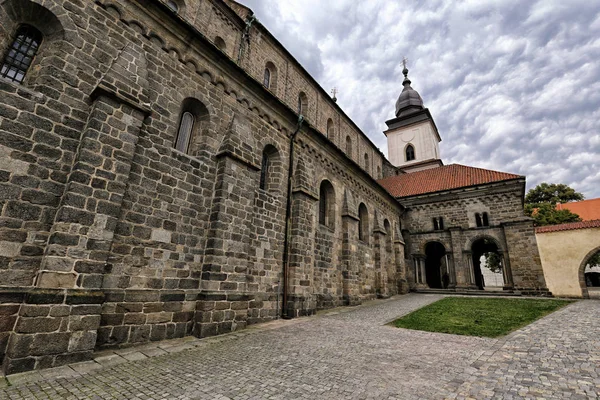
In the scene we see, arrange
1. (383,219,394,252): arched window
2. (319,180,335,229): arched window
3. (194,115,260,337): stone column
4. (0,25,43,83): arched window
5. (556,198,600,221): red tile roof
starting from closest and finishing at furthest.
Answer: (0,25,43,83): arched window < (194,115,260,337): stone column < (319,180,335,229): arched window < (383,219,394,252): arched window < (556,198,600,221): red tile roof

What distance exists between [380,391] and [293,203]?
7.01 m

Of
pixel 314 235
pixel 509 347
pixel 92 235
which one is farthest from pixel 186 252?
pixel 509 347

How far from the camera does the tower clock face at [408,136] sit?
3479 centimetres

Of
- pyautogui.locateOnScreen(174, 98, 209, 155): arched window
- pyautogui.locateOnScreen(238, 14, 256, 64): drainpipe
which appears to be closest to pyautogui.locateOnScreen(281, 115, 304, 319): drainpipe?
pyautogui.locateOnScreen(174, 98, 209, 155): arched window

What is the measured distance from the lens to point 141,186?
19.3ft

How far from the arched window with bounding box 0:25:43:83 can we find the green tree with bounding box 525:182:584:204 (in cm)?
4150

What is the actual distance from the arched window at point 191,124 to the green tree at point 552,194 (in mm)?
38179

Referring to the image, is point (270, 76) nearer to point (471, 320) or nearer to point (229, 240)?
point (229, 240)

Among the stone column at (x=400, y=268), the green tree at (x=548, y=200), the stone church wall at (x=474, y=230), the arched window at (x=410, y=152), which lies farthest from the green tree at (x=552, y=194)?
the stone column at (x=400, y=268)

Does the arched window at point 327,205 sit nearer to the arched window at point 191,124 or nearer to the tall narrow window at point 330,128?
the tall narrow window at point 330,128

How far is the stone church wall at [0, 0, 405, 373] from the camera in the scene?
14.2 ft

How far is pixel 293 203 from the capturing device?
995 centimetres

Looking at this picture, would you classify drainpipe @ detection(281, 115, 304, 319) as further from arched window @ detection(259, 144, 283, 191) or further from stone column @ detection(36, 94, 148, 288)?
stone column @ detection(36, 94, 148, 288)

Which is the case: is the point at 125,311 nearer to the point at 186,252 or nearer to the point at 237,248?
the point at 186,252
